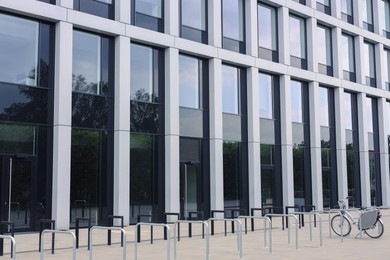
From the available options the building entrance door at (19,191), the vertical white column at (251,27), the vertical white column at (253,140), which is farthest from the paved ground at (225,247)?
the vertical white column at (251,27)

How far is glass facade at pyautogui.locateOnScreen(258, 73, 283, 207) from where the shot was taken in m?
26.0

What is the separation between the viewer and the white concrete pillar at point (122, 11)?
2028cm

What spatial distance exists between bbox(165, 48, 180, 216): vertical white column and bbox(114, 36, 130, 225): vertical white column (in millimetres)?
2049

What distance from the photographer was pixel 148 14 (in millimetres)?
21672

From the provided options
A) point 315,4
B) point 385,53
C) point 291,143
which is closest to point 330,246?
point 291,143

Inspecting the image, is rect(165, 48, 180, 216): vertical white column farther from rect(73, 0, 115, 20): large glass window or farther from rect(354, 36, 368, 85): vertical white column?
rect(354, 36, 368, 85): vertical white column

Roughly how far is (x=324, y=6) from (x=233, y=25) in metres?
7.98

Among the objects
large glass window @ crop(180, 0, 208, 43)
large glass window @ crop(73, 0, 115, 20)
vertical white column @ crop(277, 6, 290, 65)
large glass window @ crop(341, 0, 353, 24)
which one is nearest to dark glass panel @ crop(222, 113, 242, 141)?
large glass window @ crop(180, 0, 208, 43)

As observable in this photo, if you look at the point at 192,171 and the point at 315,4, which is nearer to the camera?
the point at 192,171

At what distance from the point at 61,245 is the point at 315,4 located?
70.8ft

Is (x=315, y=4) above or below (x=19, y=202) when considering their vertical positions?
above

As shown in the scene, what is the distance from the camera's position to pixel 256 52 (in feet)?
84.5

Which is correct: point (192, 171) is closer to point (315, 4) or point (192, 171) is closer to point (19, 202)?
point (19, 202)

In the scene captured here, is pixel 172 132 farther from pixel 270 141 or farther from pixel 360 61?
pixel 360 61
